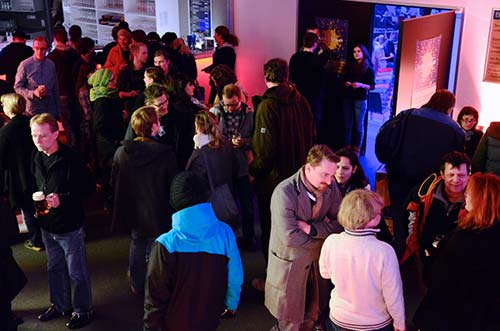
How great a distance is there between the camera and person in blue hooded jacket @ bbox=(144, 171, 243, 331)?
9.43 ft

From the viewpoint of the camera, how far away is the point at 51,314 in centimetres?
428

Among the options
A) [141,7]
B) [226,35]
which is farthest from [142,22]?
[226,35]

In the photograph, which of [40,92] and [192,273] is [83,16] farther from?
[192,273]

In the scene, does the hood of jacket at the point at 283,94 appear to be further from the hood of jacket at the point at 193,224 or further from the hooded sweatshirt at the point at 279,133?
the hood of jacket at the point at 193,224

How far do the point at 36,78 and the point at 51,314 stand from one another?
118 inches

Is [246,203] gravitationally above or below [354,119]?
below

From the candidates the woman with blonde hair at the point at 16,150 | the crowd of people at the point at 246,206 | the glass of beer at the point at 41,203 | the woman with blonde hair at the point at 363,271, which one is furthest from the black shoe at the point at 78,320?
the woman with blonde hair at the point at 363,271

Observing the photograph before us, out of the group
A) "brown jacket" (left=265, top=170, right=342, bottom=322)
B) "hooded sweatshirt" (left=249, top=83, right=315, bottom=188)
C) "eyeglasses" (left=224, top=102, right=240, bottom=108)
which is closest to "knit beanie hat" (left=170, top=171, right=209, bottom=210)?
"brown jacket" (left=265, top=170, right=342, bottom=322)

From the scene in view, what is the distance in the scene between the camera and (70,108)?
23.7 feet

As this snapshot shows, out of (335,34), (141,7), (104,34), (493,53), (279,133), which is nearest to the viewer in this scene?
(279,133)

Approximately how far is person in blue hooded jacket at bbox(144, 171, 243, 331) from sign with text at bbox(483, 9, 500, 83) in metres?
3.61

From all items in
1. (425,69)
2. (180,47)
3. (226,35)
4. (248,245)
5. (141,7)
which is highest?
(141,7)

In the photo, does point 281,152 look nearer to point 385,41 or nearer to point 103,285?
point 103,285

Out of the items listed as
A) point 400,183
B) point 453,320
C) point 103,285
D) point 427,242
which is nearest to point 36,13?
point 103,285
